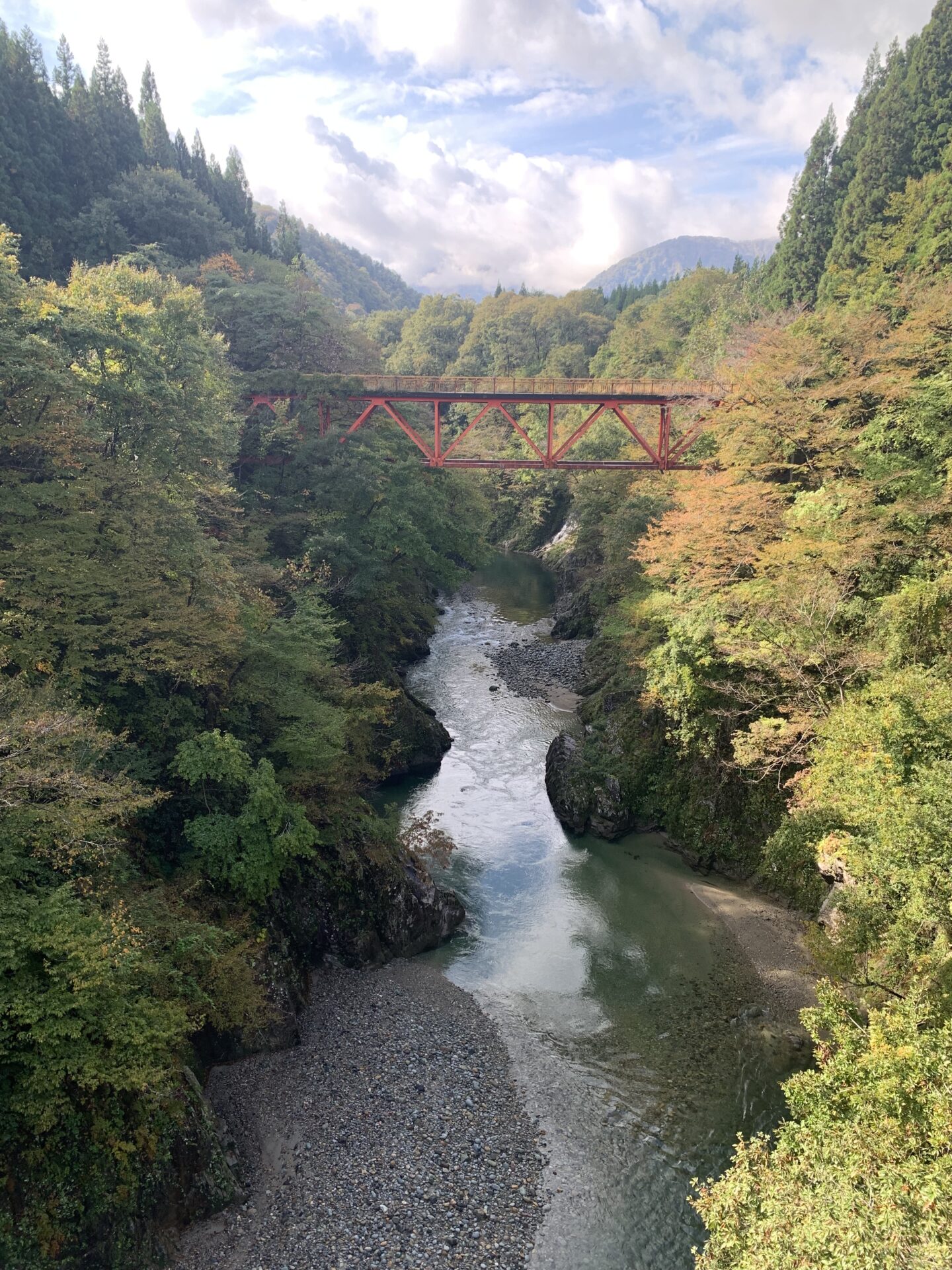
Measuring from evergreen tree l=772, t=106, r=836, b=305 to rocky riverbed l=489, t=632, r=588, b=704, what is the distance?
29980mm

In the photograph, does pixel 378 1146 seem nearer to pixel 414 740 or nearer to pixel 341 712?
pixel 341 712

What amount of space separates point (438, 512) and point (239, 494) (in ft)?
27.0

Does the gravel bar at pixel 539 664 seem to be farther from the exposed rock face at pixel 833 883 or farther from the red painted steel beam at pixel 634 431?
the exposed rock face at pixel 833 883

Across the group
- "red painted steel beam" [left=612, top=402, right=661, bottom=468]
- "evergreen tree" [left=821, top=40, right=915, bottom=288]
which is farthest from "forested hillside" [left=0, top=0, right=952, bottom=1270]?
"evergreen tree" [left=821, top=40, right=915, bottom=288]

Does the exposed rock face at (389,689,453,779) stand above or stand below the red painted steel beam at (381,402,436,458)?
below

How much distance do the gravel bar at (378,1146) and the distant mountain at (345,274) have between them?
140m

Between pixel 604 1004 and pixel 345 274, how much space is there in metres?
178

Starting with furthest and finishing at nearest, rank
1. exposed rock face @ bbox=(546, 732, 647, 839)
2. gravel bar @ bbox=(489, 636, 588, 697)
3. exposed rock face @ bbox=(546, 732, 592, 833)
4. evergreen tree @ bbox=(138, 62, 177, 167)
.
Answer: evergreen tree @ bbox=(138, 62, 177, 167) → gravel bar @ bbox=(489, 636, 588, 697) → exposed rock face @ bbox=(546, 732, 592, 833) → exposed rock face @ bbox=(546, 732, 647, 839)

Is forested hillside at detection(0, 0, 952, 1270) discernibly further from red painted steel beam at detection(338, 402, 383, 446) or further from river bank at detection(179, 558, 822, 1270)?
river bank at detection(179, 558, 822, 1270)

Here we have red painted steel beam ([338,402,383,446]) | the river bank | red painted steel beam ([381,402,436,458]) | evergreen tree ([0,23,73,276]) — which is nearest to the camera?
the river bank

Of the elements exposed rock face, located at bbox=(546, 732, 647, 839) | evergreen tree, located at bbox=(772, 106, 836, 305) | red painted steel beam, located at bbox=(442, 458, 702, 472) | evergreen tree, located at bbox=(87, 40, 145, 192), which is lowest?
exposed rock face, located at bbox=(546, 732, 647, 839)

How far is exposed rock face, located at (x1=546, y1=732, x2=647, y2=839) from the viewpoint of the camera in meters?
21.1

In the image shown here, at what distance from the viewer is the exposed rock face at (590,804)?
21.1 metres

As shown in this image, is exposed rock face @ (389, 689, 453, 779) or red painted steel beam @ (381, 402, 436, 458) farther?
red painted steel beam @ (381, 402, 436, 458)
